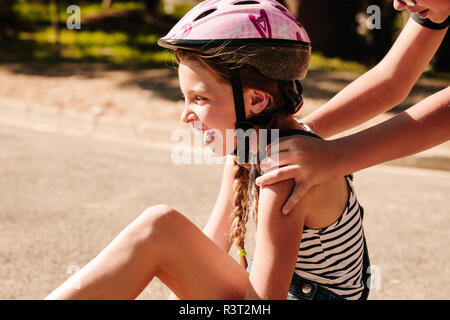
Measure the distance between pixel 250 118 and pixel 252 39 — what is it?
0.88 feet

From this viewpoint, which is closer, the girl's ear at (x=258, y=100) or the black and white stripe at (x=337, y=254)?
the black and white stripe at (x=337, y=254)

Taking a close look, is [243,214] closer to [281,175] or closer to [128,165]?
[281,175]

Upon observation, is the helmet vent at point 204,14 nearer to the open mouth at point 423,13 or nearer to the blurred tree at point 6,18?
the open mouth at point 423,13

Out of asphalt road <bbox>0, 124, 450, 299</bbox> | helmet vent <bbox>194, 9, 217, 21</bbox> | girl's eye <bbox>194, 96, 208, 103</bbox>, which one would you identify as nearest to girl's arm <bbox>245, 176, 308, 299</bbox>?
girl's eye <bbox>194, 96, 208, 103</bbox>

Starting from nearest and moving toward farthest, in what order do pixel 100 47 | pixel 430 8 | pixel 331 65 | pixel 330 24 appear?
pixel 430 8 → pixel 331 65 → pixel 330 24 → pixel 100 47

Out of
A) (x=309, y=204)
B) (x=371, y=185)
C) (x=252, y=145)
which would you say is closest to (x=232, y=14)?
(x=252, y=145)

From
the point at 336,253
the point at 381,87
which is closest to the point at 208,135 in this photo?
the point at 336,253

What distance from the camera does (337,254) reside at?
2002 mm

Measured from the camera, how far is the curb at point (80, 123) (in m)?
7.81

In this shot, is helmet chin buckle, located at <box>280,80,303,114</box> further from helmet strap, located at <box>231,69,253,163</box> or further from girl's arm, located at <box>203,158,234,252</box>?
girl's arm, located at <box>203,158,234,252</box>

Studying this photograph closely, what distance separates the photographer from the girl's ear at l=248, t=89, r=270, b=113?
2.10 meters

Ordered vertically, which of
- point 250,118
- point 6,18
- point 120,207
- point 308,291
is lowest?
point 120,207

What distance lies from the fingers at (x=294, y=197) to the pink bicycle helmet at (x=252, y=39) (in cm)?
37

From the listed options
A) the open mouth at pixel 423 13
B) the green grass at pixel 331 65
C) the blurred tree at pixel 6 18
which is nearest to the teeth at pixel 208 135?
the open mouth at pixel 423 13
